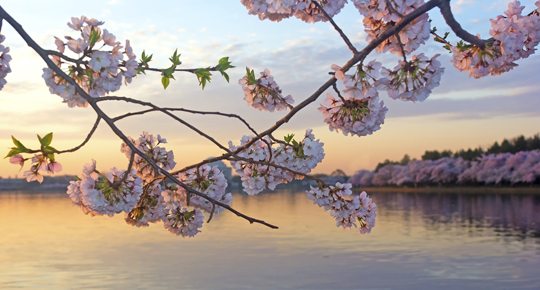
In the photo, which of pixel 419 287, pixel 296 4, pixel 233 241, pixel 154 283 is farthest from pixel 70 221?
pixel 296 4

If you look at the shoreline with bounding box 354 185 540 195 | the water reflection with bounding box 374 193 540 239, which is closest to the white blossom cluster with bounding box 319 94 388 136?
the water reflection with bounding box 374 193 540 239

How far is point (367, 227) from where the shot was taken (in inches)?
237

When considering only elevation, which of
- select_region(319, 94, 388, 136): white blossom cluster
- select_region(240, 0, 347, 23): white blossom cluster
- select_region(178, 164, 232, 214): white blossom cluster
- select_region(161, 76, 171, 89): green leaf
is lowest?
select_region(178, 164, 232, 214): white blossom cluster

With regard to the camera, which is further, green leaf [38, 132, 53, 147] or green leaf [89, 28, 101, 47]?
green leaf [38, 132, 53, 147]

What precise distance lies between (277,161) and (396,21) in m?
1.55

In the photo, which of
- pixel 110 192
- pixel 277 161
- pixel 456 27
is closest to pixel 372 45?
pixel 456 27

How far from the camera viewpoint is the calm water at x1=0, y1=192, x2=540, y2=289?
43.3 meters

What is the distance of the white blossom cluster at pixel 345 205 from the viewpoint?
5914 mm

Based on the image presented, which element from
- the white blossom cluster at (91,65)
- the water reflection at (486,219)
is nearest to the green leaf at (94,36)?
the white blossom cluster at (91,65)

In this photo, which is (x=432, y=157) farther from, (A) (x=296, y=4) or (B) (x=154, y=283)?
(A) (x=296, y=4)

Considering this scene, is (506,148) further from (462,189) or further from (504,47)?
(504,47)

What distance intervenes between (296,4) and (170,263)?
4857 cm

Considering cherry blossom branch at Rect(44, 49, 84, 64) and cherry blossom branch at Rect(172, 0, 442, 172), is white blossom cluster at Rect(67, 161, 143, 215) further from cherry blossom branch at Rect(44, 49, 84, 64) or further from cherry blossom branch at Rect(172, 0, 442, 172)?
cherry blossom branch at Rect(172, 0, 442, 172)

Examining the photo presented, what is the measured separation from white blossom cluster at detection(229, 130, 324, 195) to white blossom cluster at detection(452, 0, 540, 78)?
4.17ft
